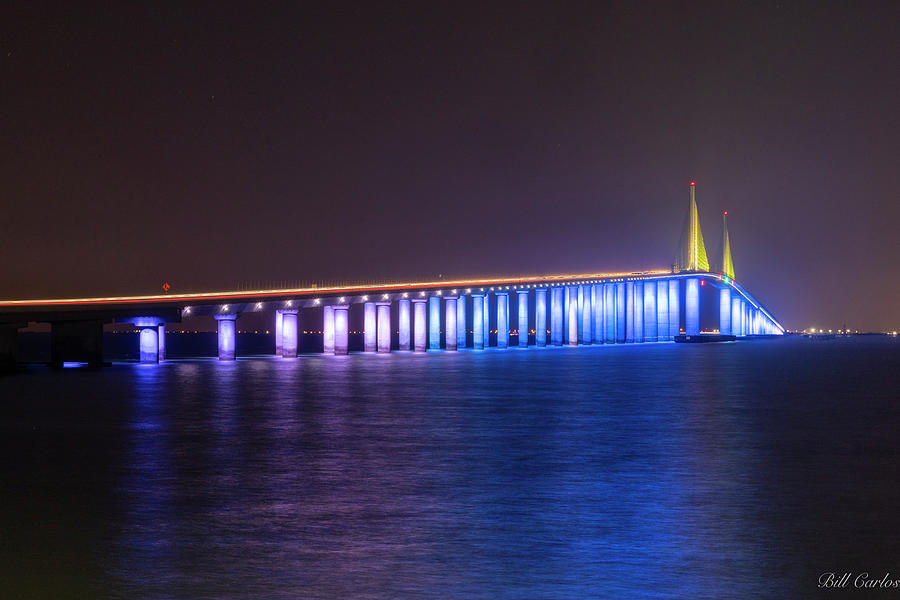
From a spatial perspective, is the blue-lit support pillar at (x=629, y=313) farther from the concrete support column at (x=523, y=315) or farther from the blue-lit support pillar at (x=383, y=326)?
the blue-lit support pillar at (x=383, y=326)

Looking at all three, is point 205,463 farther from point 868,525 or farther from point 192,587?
point 868,525

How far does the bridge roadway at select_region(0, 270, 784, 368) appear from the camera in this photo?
73.3m

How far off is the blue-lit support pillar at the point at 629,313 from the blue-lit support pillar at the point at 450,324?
47816 millimetres

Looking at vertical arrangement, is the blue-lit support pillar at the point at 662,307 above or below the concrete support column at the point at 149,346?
above

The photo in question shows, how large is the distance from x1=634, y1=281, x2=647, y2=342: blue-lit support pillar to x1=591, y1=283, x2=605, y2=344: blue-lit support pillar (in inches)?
361

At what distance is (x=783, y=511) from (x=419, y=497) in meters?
5.51

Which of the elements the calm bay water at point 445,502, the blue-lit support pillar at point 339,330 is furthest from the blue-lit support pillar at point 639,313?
the calm bay water at point 445,502

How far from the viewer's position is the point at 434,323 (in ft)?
463

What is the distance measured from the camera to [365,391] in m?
46.4

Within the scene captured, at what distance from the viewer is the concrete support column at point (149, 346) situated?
85.6m

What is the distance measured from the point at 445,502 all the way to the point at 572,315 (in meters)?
151

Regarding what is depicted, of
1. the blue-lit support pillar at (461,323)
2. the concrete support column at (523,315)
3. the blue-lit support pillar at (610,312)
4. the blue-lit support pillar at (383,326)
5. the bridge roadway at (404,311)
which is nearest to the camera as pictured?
the bridge roadway at (404,311)

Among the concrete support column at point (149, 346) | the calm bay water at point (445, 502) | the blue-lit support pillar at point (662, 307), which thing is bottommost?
the calm bay water at point (445, 502)

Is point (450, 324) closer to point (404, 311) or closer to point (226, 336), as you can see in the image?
point (404, 311)
